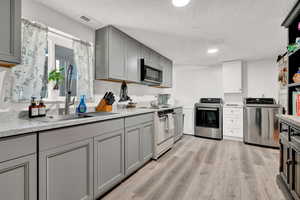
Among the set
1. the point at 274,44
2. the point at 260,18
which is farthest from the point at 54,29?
the point at 274,44

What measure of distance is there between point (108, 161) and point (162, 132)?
1403mm

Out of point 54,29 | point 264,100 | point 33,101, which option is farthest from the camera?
point 264,100

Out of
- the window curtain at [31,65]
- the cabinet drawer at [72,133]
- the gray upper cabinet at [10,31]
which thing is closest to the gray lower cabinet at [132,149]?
the cabinet drawer at [72,133]


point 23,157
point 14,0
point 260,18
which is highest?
point 260,18

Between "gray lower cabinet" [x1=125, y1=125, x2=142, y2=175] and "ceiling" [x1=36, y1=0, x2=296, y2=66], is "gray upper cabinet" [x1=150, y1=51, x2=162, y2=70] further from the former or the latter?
"gray lower cabinet" [x1=125, y1=125, x2=142, y2=175]

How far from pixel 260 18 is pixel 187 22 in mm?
974

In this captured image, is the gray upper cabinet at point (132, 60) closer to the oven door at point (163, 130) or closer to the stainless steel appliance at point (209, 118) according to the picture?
the oven door at point (163, 130)

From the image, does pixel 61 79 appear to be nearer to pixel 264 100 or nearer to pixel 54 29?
pixel 54 29

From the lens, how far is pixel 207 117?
14.4 feet

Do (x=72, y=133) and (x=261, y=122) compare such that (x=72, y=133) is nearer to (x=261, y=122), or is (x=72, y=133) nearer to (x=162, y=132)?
(x=162, y=132)

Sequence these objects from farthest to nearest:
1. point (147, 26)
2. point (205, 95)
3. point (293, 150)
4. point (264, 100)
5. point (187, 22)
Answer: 1. point (205, 95)
2. point (264, 100)
3. point (147, 26)
4. point (187, 22)
5. point (293, 150)

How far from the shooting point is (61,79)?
193 cm

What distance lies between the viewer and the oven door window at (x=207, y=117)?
4.25 meters

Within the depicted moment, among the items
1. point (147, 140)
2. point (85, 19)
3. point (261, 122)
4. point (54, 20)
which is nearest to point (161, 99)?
point (147, 140)
